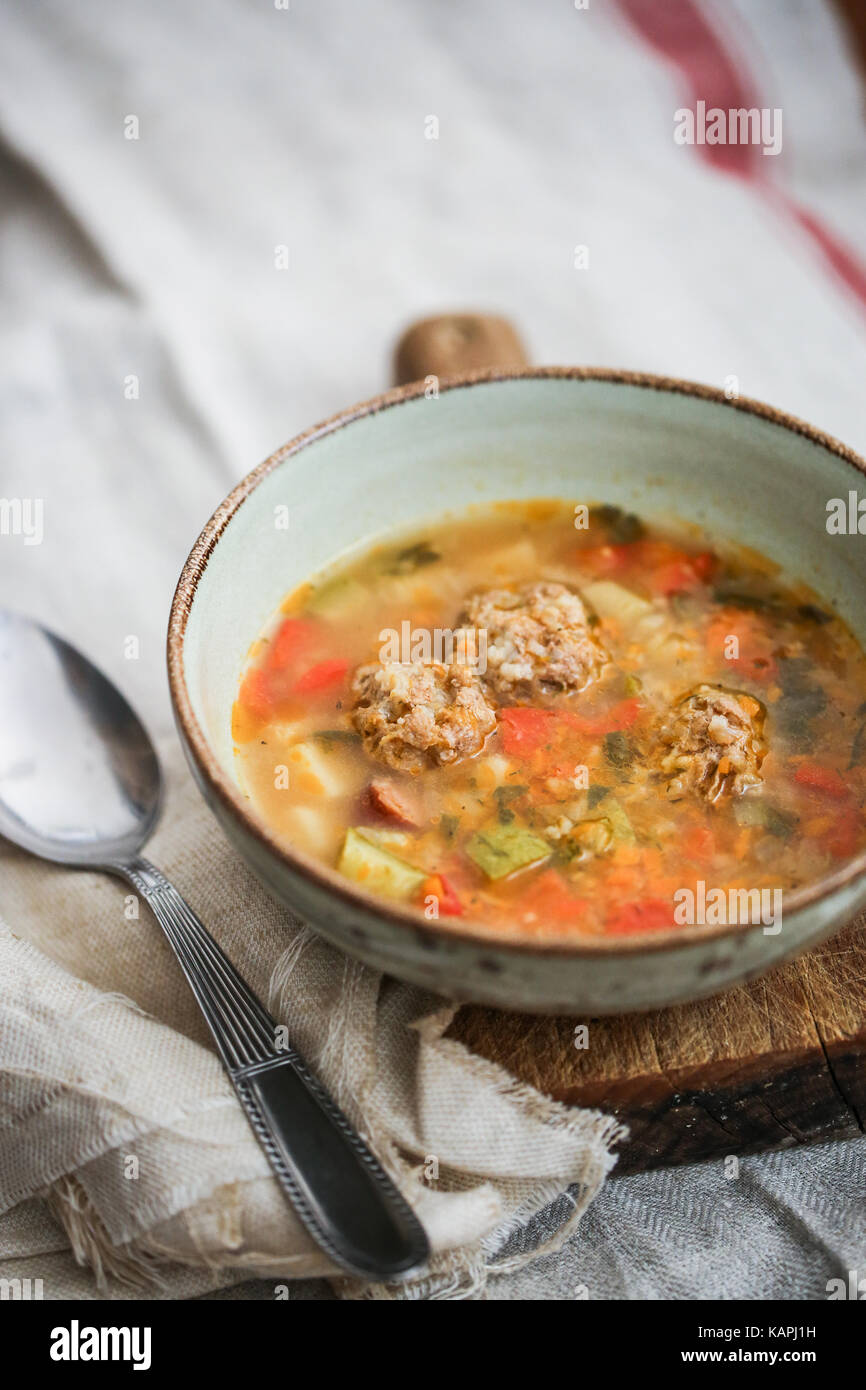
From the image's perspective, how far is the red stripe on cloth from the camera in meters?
5.55

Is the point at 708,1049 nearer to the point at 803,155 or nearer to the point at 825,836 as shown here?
the point at 825,836

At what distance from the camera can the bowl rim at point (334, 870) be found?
231cm

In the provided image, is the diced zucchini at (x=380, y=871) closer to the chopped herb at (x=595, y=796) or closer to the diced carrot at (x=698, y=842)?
the chopped herb at (x=595, y=796)

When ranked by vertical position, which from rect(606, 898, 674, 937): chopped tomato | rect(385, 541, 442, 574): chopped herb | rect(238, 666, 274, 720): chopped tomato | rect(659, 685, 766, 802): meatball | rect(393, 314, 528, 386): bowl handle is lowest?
rect(606, 898, 674, 937): chopped tomato

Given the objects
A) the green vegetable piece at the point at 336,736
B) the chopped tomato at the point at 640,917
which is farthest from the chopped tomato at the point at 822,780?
the green vegetable piece at the point at 336,736

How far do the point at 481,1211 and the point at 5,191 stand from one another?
15.1 feet

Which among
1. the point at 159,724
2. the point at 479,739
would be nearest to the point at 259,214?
the point at 159,724

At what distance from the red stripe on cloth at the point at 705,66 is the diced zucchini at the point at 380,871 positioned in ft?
12.5

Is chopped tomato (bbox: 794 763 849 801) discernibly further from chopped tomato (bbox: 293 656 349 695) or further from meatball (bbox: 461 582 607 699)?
chopped tomato (bbox: 293 656 349 695)

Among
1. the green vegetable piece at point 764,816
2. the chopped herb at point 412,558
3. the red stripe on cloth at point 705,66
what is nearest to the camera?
the green vegetable piece at point 764,816

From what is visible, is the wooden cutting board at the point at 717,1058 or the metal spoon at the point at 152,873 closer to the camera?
the metal spoon at the point at 152,873

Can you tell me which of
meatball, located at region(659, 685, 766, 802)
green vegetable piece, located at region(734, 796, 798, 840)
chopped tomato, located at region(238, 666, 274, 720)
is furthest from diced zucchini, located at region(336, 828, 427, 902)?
green vegetable piece, located at region(734, 796, 798, 840)

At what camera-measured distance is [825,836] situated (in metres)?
2.94

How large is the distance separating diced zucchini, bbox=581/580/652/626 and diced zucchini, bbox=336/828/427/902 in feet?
3.32
